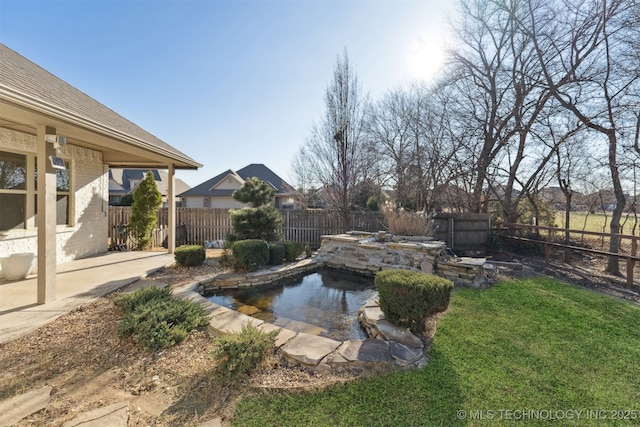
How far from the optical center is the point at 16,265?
462cm

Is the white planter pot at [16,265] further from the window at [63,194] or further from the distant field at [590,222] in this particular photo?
the distant field at [590,222]

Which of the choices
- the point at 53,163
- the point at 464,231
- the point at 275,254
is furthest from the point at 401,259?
the point at 53,163

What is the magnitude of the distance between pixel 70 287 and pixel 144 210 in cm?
413

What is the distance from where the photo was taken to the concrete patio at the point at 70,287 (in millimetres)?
3188

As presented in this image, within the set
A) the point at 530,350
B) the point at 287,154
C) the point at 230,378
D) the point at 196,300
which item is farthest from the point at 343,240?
the point at 287,154

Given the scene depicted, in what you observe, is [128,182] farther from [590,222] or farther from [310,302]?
[590,222]

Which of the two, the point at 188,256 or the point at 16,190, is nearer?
the point at 16,190

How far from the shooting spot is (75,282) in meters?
4.68

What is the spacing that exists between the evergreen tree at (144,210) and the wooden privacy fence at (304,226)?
17.7 inches

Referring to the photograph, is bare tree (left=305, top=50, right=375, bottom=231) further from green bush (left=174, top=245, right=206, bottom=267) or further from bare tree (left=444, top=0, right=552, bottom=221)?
bare tree (left=444, top=0, right=552, bottom=221)

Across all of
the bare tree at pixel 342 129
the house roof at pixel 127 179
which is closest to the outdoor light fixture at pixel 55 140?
the bare tree at pixel 342 129

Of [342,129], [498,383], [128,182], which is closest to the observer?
[498,383]

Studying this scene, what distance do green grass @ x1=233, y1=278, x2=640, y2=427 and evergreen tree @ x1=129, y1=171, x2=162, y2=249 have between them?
7976 mm

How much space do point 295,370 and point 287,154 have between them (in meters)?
16.7
